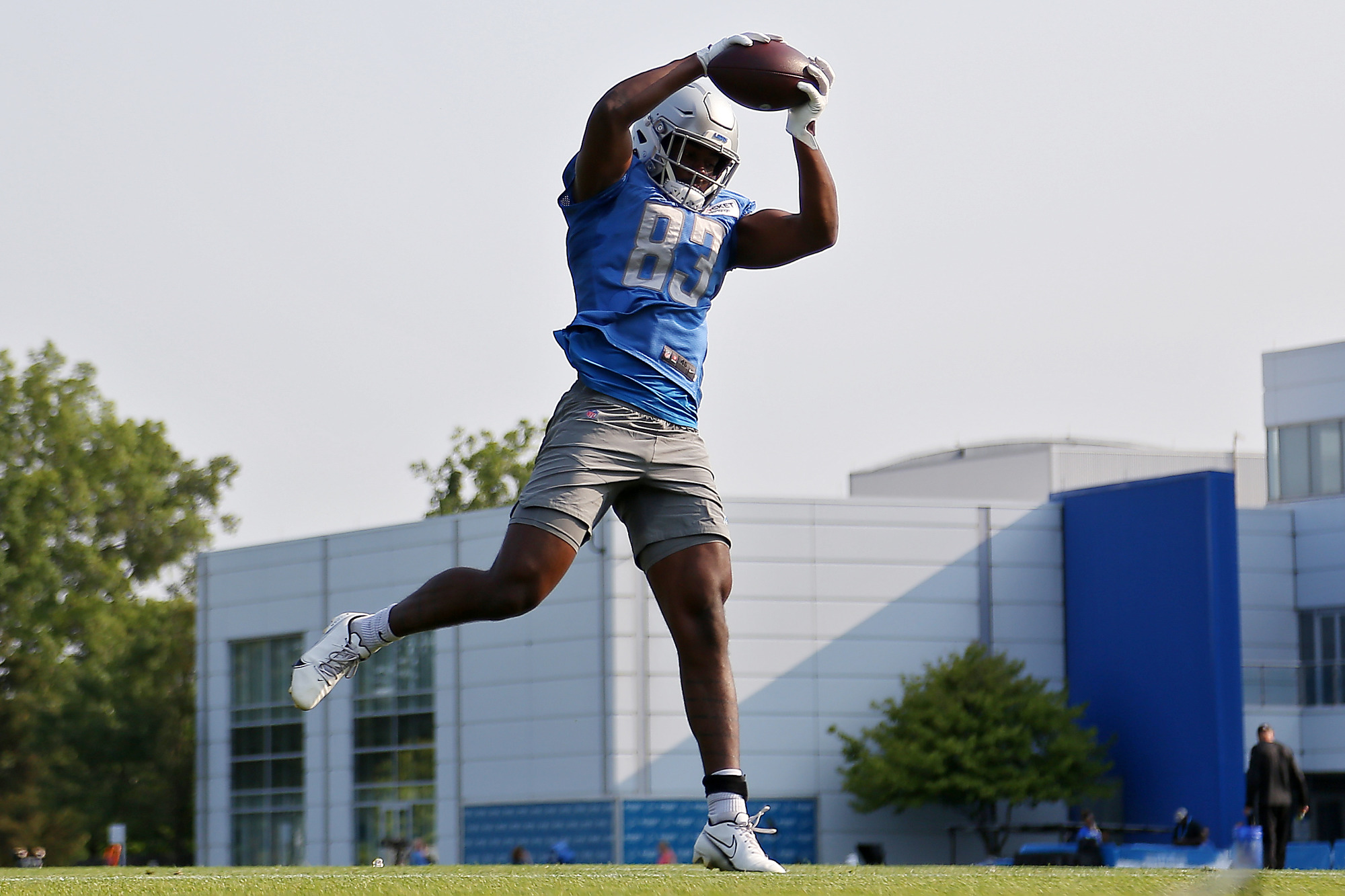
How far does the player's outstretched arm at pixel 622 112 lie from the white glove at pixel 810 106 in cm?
21

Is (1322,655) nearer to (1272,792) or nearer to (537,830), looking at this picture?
(537,830)

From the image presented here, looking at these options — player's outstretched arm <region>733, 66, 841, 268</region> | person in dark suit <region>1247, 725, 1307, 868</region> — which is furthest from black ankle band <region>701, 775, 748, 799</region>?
person in dark suit <region>1247, 725, 1307, 868</region>

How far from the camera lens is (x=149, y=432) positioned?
216 feet

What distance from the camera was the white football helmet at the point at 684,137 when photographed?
6629mm

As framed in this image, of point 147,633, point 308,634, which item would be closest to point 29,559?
point 147,633

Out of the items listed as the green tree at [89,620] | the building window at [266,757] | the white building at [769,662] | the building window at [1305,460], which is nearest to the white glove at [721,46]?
the white building at [769,662]

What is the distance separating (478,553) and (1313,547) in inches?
751

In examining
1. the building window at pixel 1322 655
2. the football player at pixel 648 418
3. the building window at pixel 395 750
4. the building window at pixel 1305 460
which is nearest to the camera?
the football player at pixel 648 418

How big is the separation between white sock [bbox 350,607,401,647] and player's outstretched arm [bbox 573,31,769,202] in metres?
1.55

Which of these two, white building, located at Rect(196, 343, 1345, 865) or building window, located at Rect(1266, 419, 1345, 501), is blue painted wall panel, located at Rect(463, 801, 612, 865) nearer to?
white building, located at Rect(196, 343, 1345, 865)

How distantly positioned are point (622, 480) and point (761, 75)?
1.41 meters

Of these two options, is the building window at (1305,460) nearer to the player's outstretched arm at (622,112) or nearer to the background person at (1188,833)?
the background person at (1188,833)

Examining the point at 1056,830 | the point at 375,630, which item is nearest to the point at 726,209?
the point at 375,630

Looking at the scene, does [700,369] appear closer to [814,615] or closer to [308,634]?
[814,615]
